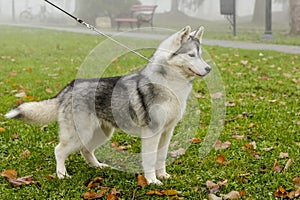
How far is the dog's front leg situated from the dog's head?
681 mm

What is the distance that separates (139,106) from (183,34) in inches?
30.1

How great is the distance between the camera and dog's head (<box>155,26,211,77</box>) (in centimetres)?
364

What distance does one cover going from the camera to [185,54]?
364cm

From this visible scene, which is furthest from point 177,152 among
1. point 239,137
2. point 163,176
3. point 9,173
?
point 9,173

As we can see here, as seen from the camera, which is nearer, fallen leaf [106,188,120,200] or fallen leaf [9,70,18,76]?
fallen leaf [106,188,120,200]

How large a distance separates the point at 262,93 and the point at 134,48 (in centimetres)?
393

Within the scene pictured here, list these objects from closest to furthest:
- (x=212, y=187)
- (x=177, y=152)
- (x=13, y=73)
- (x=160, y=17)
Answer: (x=212, y=187) < (x=177, y=152) < (x=13, y=73) < (x=160, y=17)

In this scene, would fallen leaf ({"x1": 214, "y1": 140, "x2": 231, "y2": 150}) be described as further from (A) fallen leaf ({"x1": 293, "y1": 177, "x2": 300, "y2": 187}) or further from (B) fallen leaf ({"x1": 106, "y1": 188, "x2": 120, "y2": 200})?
(B) fallen leaf ({"x1": 106, "y1": 188, "x2": 120, "y2": 200})

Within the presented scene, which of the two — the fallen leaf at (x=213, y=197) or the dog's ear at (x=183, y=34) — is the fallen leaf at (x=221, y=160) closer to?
the fallen leaf at (x=213, y=197)

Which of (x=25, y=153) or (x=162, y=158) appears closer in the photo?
(x=162, y=158)

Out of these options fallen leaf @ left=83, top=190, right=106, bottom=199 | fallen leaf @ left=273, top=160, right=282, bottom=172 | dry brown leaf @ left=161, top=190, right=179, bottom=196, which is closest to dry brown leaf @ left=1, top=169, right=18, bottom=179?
fallen leaf @ left=83, top=190, right=106, bottom=199

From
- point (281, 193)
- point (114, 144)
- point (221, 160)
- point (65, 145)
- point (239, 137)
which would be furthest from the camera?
point (239, 137)

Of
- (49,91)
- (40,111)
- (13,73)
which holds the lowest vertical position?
(49,91)

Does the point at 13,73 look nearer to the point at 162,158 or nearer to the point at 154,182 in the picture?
the point at 162,158
